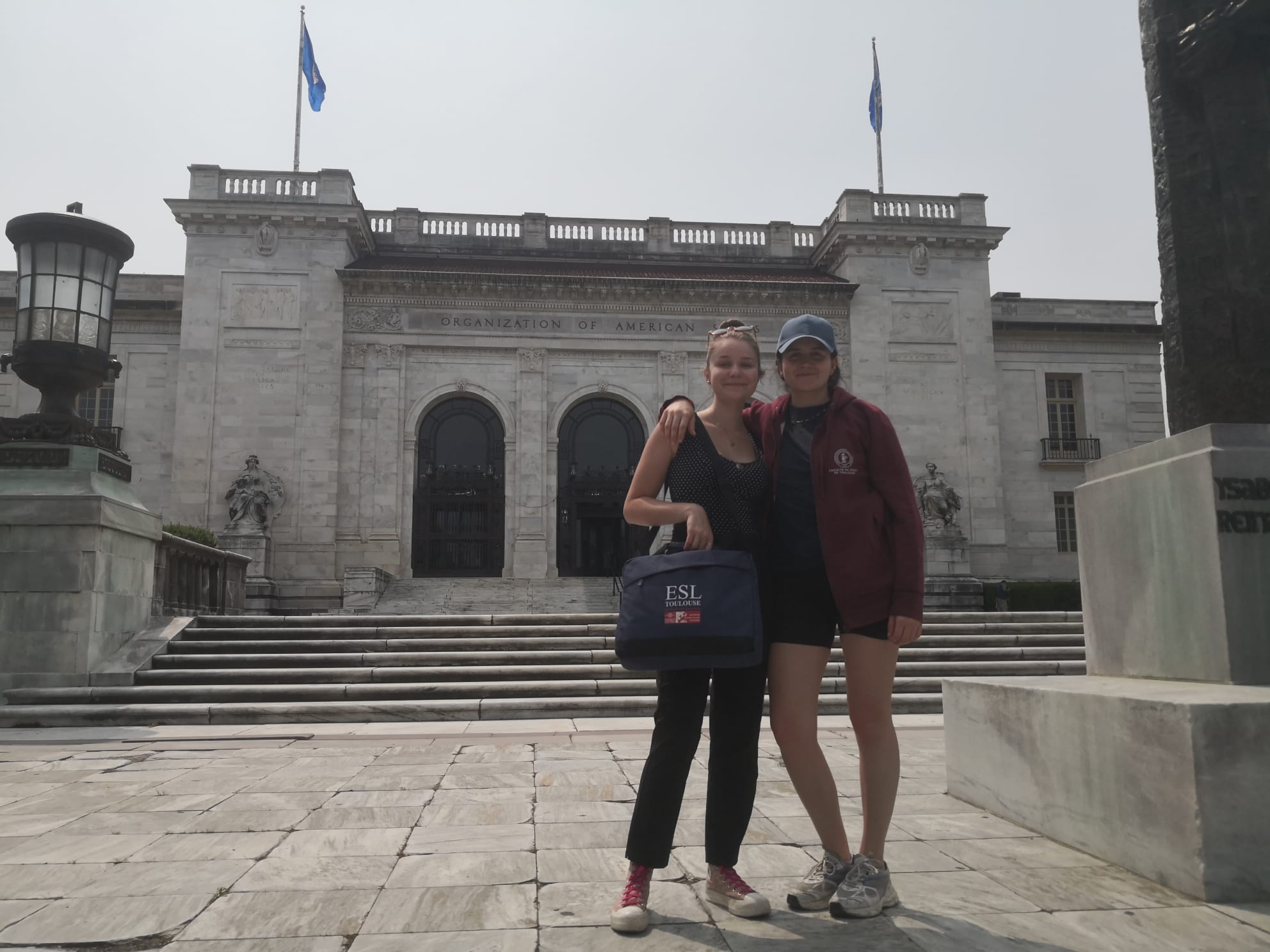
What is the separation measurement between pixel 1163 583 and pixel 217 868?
406cm

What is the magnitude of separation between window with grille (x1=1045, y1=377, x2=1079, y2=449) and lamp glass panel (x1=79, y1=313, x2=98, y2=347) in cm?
2626

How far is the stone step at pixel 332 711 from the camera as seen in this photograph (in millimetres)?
9359

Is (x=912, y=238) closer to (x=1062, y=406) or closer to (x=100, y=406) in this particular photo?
(x=1062, y=406)

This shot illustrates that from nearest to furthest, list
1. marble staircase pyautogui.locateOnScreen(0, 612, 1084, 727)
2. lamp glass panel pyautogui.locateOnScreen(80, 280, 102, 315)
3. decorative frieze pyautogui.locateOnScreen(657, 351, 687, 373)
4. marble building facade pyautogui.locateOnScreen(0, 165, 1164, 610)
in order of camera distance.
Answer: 1. marble staircase pyautogui.locateOnScreen(0, 612, 1084, 727)
2. lamp glass panel pyautogui.locateOnScreen(80, 280, 102, 315)
3. marble building facade pyautogui.locateOnScreen(0, 165, 1164, 610)
4. decorative frieze pyautogui.locateOnScreen(657, 351, 687, 373)

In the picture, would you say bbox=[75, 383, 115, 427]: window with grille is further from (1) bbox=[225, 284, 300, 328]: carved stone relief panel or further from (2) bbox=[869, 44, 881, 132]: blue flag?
(2) bbox=[869, 44, 881, 132]: blue flag

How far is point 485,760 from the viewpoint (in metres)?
6.42

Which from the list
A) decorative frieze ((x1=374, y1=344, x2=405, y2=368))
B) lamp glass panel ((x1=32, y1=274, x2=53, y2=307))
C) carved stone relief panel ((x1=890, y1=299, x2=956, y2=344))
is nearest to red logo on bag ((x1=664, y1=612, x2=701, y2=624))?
lamp glass panel ((x1=32, y1=274, x2=53, y2=307))

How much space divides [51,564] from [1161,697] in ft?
35.2

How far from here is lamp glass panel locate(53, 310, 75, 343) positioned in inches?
399

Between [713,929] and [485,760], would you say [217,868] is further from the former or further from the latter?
[485,760]

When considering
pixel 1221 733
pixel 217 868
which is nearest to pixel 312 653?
pixel 217 868

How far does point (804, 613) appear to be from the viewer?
10.3 ft

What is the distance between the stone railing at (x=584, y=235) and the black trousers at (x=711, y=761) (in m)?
26.2

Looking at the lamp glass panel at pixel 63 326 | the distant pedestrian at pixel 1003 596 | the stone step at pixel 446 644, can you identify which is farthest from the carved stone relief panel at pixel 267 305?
the distant pedestrian at pixel 1003 596
